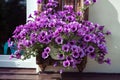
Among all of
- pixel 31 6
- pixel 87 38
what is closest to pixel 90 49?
pixel 87 38

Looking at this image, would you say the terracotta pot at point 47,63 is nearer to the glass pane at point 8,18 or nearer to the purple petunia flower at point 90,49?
the purple petunia flower at point 90,49

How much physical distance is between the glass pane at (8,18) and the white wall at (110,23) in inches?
26.5

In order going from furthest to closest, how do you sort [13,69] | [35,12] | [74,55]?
[13,69], [35,12], [74,55]

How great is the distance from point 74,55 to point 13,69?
2.53 feet

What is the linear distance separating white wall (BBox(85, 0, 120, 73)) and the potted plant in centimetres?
14

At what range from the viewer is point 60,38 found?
7.64 ft

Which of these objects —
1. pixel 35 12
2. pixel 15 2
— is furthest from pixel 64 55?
pixel 15 2

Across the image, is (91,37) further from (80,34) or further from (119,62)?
(119,62)

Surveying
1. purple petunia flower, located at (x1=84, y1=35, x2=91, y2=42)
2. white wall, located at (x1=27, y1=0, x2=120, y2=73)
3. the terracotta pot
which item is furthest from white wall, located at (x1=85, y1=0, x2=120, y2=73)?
purple petunia flower, located at (x1=84, y1=35, x2=91, y2=42)

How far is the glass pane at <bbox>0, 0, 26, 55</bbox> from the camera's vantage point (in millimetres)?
2932

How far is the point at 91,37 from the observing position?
239cm

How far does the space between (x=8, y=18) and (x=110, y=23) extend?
959 mm

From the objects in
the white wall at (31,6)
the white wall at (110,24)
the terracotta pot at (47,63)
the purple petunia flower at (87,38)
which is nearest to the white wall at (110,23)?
the white wall at (110,24)

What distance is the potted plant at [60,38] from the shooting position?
2.33 metres
